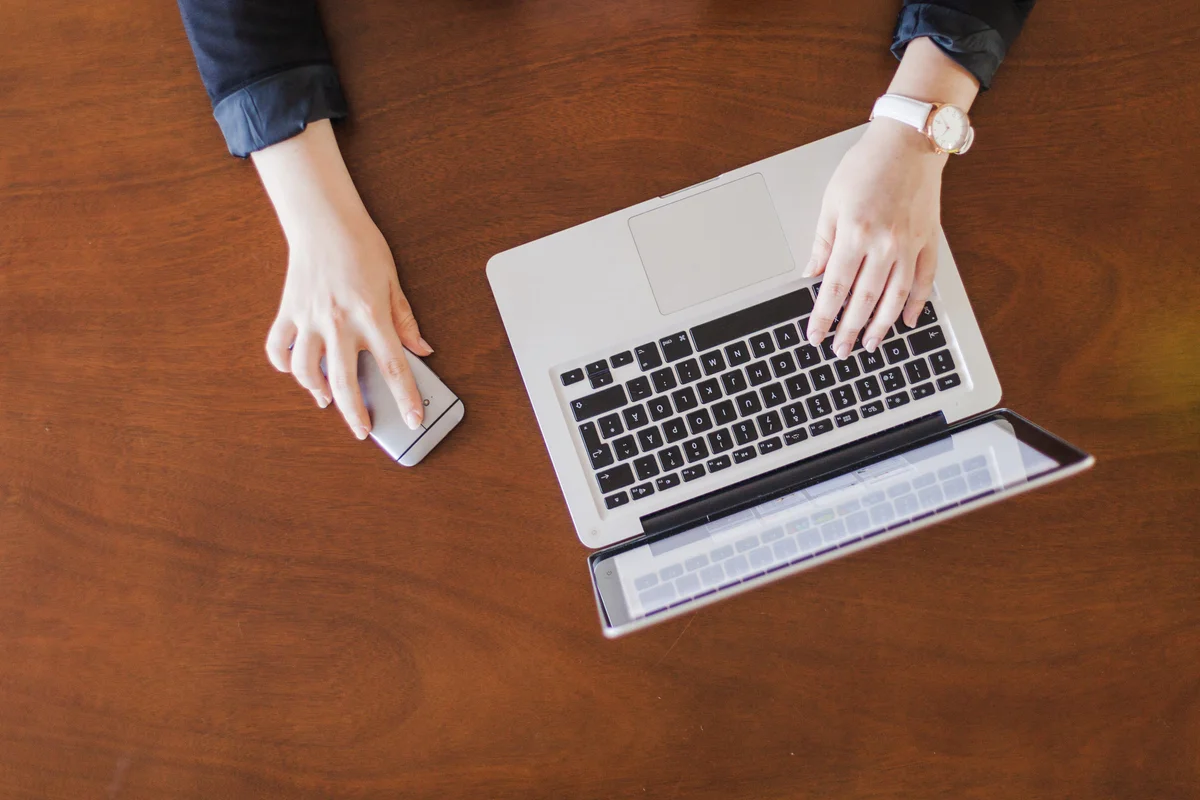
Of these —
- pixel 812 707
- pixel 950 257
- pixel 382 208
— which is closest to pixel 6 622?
pixel 382 208

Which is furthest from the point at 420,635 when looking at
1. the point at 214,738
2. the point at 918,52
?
the point at 918,52

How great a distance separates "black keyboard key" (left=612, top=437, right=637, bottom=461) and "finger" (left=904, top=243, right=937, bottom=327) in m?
0.29

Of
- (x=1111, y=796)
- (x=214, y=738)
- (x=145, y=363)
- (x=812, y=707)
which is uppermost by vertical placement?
(x=145, y=363)

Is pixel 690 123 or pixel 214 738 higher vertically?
pixel 690 123

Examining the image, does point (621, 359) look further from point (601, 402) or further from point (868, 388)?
point (868, 388)

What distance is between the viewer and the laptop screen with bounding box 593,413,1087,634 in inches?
27.1

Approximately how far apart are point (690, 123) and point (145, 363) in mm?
586

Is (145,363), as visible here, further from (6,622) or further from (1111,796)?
(1111,796)

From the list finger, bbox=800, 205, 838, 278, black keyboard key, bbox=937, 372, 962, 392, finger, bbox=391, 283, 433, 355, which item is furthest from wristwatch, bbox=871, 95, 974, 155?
finger, bbox=391, 283, 433, 355

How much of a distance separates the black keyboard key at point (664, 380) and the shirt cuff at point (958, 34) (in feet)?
1.27

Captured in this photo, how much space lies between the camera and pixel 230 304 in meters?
0.82

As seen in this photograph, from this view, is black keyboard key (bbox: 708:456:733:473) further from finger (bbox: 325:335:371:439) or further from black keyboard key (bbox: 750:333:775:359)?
finger (bbox: 325:335:371:439)

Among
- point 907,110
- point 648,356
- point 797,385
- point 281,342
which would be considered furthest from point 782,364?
point 281,342

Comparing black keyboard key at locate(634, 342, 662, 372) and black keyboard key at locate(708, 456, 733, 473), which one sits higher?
black keyboard key at locate(634, 342, 662, 372)
